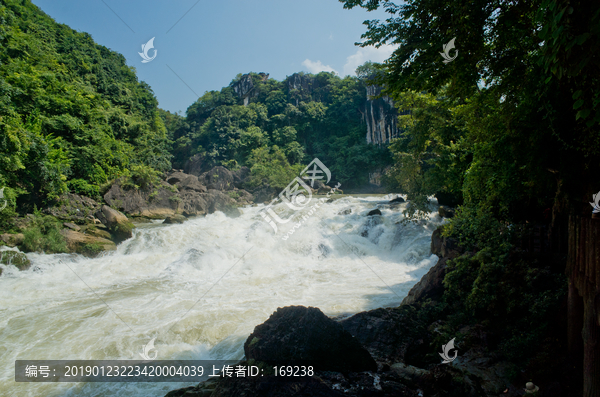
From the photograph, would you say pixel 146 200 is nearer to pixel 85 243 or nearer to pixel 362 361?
pixel 85 243

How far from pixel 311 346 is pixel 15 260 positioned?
9890mm

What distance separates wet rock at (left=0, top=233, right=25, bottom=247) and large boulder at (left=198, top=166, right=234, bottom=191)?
62.2 feet

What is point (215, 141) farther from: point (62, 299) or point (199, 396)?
point (199, 396)

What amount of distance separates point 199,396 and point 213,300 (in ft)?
12.6

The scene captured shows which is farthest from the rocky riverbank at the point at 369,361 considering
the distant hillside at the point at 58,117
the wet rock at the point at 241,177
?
the wet rock at the point at 241,177

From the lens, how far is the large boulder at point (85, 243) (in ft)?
32.3

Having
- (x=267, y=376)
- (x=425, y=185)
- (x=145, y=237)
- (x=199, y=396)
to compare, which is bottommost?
(x=199, y=396)

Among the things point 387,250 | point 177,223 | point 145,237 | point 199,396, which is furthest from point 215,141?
point 199,396

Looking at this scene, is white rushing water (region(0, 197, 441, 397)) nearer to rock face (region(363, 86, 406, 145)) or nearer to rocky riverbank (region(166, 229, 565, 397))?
rocky riverbank (region(166, 229, 565, 397))

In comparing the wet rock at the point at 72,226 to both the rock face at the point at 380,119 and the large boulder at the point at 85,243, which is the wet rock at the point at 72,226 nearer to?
the large boulder at the point at 85,243

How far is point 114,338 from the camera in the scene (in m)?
5.04

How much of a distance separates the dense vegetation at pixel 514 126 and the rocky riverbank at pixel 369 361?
34cm

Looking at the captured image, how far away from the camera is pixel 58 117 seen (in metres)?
13.9

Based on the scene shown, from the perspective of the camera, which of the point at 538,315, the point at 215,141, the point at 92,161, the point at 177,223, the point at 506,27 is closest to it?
the point at 506,27
